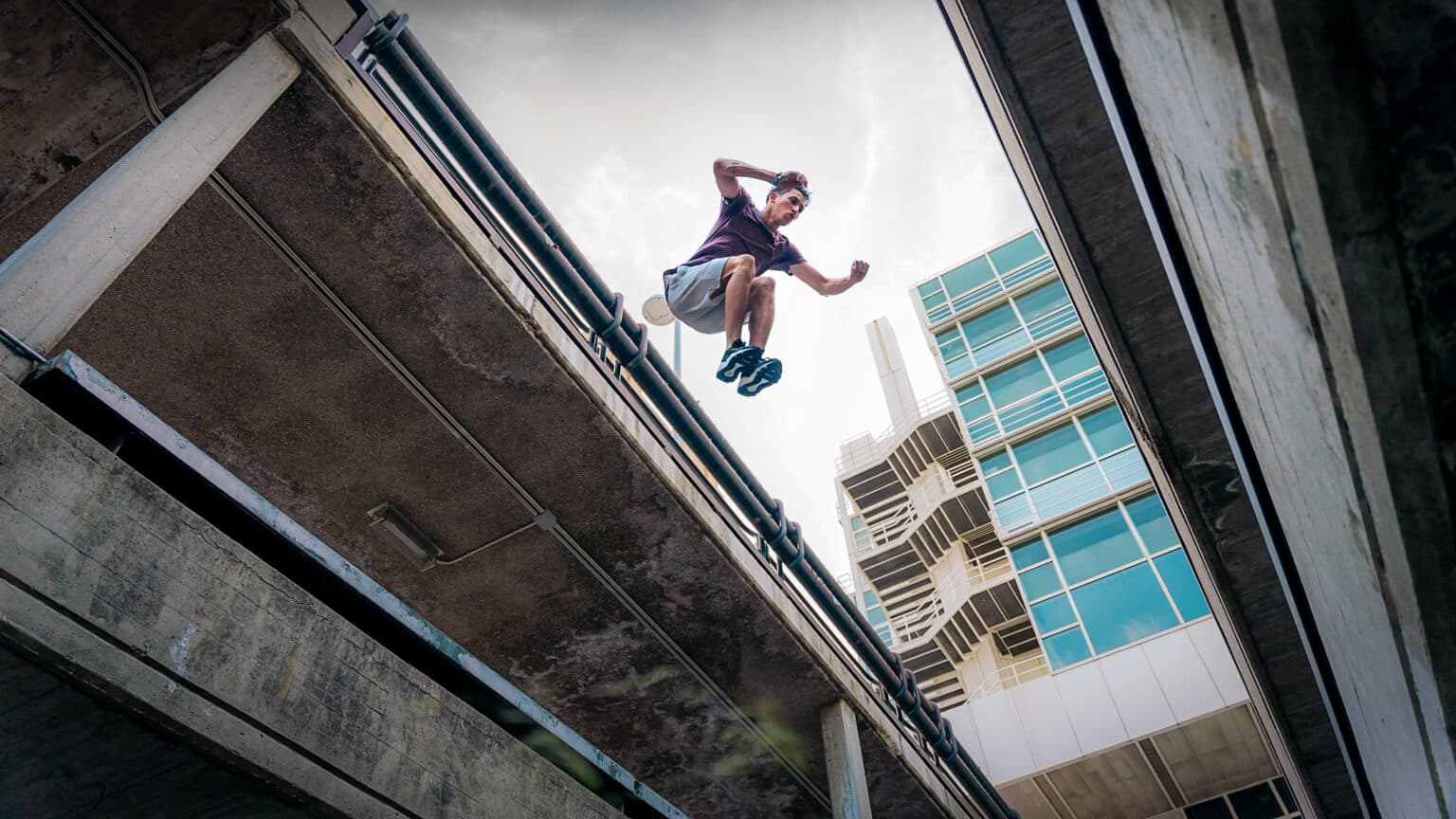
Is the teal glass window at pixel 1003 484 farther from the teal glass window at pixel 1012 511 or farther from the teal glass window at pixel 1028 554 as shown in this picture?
the teal glass window at pixel 1028 554

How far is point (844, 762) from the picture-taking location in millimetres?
7160

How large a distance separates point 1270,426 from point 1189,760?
12.7 m

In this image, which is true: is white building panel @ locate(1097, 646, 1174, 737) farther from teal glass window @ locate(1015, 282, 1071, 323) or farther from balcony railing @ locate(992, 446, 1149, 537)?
→ teal glass window @ locate(1015, 282, 1071, 323)

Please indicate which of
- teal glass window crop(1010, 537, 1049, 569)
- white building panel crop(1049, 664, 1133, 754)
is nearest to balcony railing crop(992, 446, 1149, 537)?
teal glass window crop(1010, 537, 1049, 569)

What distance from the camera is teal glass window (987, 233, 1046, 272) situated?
25375 millimetres

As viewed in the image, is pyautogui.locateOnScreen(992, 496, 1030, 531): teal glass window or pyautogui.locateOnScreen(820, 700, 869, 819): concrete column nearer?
pyautogui.locateOnScreen(820, 700, 869, 819): concrete column

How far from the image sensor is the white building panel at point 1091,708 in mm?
13031

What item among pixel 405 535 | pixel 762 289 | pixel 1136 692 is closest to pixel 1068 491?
pixel 1136 692

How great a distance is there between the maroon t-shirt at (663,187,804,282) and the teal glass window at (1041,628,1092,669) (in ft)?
38.3

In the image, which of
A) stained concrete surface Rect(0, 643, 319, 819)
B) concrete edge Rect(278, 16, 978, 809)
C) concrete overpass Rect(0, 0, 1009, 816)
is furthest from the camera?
concrete edge Rect(278, 16, 978, 809)

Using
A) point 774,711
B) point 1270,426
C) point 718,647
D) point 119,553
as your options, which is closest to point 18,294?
point 119,553

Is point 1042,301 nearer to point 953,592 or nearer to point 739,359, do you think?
point 953,592

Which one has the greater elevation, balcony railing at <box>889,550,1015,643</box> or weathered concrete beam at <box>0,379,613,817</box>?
balcony railing at <box>889,550,1015,643</box>

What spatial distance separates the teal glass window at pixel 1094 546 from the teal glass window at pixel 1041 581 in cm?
24
